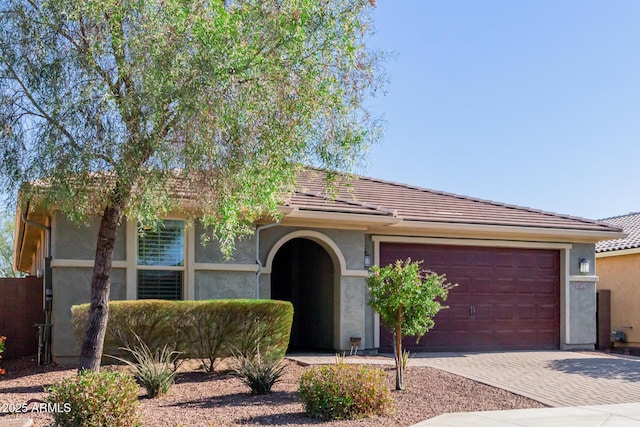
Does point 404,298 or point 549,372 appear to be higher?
point 404,298

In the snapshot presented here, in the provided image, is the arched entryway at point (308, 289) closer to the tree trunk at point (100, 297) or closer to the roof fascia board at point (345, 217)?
the roof fascia board at point (345, 217)

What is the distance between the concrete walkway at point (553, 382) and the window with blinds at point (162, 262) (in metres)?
2.78

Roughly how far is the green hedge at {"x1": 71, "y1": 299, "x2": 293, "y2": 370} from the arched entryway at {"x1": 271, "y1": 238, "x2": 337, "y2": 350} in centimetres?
352

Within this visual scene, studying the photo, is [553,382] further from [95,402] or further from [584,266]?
[95,402]

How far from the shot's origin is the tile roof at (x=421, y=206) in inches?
617

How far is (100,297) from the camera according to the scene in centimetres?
992

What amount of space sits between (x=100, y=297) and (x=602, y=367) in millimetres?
9765

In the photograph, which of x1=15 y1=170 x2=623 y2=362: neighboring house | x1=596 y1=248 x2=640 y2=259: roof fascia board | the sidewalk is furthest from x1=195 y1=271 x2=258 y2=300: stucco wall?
x1=596 y1=248 x2=640 y2=259: roof fascia board

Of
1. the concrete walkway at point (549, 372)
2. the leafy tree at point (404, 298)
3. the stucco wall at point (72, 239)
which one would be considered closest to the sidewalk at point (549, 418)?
the concrete walkway at point (549, 372)

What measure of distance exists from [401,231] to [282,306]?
4.75 m

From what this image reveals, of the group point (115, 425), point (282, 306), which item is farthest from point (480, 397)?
point (115, 425)

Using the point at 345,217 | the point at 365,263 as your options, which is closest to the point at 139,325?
the point at 345,217

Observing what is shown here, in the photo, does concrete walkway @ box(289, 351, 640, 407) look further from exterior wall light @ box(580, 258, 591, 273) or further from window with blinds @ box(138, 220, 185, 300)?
window with blinds @ box(138, 220, 185, 300)

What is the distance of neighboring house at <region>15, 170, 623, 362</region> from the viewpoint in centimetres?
1354
